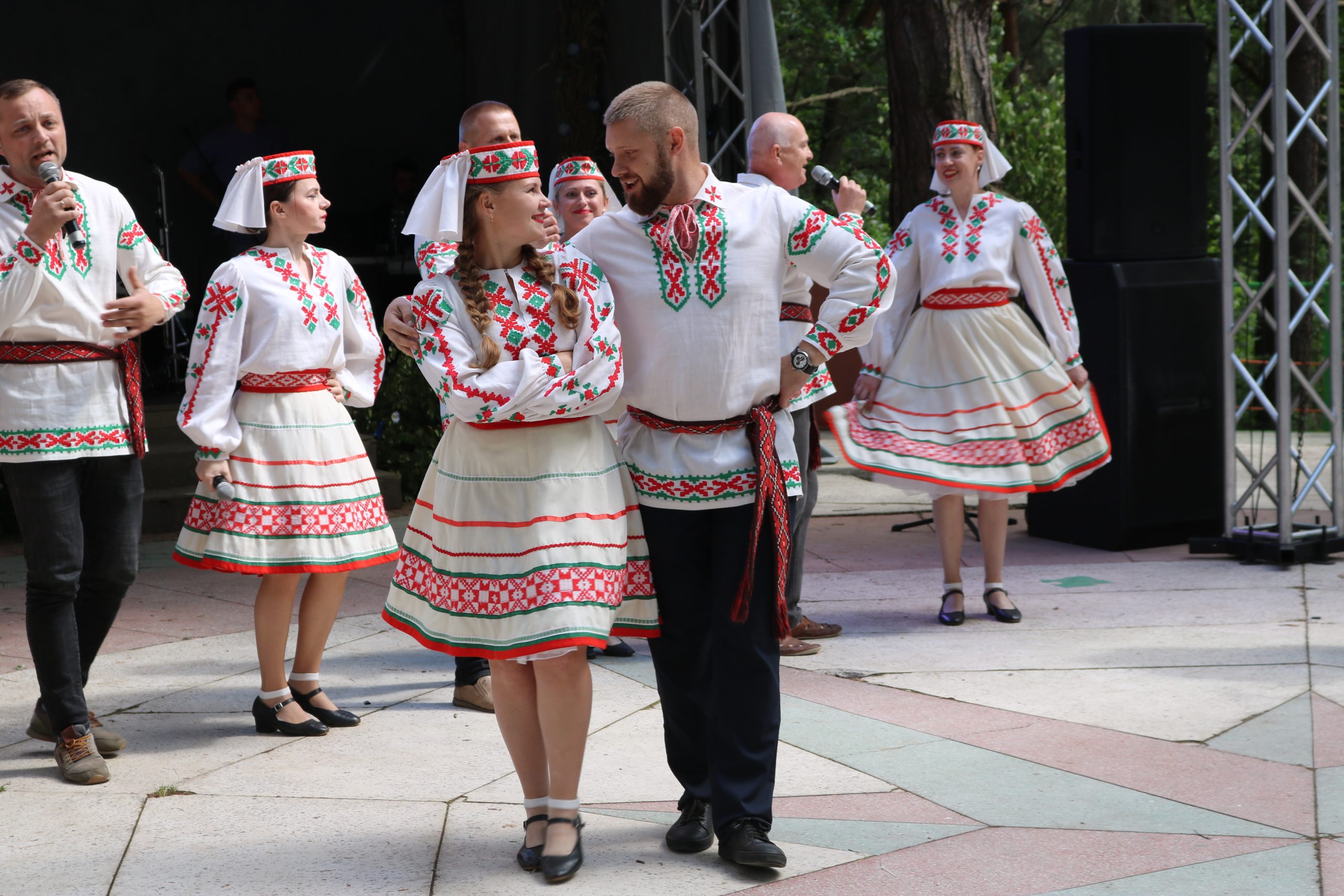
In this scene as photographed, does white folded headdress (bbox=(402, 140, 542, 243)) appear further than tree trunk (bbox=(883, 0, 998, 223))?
No

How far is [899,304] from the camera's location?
5.94 metres

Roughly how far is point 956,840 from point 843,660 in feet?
5.99

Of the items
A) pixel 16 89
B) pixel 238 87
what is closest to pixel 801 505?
pixel 16 89

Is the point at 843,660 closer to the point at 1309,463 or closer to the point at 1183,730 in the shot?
the point at 1183,730

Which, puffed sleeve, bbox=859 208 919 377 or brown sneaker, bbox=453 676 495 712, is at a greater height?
puffed sleeve, bbox=859 208 919 377

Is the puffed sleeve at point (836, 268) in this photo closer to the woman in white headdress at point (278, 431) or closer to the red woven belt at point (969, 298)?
the woman in white headdress at point (278, 431)

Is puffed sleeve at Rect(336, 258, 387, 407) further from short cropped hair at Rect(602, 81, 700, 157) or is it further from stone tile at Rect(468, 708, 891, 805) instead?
short cropped hair at Rect(602, 81, 700, 157)

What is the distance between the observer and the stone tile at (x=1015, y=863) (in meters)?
3.14

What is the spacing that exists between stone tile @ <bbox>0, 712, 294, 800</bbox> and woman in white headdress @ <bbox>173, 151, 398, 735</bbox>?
0.44 ft

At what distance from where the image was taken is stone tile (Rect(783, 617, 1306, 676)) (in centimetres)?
505

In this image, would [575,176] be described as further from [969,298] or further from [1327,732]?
[1327,732]

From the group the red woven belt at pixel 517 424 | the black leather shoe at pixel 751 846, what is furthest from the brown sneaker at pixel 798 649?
the red woven belt at pixel 517 424

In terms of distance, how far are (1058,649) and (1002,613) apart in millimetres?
485

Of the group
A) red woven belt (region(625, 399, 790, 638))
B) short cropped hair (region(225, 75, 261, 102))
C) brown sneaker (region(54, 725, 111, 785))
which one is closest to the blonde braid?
red woven belt (region(625, 399, 790, 638))
